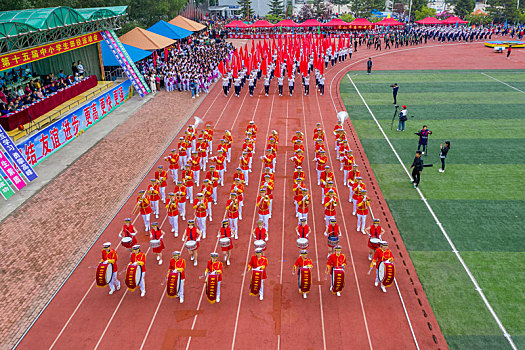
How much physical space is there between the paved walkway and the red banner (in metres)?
4.74

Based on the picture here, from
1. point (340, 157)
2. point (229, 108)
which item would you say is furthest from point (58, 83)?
point (340, 157)

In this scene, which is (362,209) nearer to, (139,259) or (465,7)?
(139,259)

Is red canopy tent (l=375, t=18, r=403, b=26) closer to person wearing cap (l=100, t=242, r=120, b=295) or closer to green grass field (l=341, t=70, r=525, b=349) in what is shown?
green grass field (l=341, t=70, r=525, b=349)

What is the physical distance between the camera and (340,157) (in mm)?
18516

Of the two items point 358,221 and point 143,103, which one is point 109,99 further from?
point 358,221

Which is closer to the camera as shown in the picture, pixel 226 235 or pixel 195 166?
pixel 226 235

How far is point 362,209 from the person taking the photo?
1370cm

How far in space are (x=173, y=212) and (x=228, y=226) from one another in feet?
7.65

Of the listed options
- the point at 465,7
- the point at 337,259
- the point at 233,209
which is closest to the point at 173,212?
the point at 233,209

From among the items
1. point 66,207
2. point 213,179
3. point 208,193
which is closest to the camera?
point 208,193

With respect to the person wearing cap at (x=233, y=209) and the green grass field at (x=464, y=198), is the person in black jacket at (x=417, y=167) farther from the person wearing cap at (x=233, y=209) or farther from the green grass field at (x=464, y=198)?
the person wearing cap at (x=233, y=209)

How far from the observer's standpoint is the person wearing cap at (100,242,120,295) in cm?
1074

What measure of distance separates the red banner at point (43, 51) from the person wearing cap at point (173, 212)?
41.0 ft

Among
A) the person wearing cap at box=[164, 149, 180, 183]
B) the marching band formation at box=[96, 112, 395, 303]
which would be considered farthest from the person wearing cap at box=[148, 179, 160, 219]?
the person wearing cap at box=[164, 149, 180, 183]
